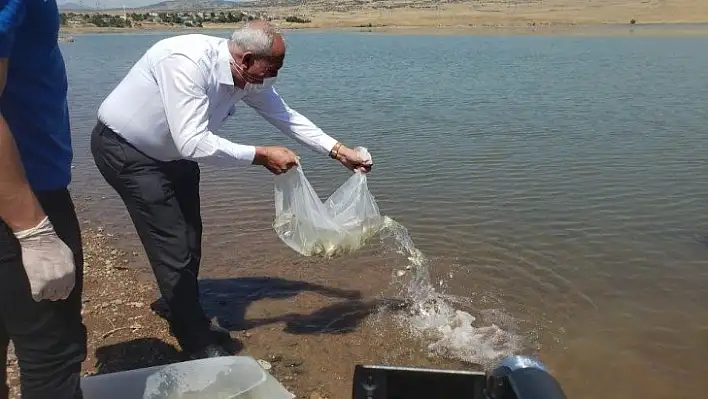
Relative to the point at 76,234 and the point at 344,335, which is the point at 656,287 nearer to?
the point at 344,335

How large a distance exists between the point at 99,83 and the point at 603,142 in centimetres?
1369

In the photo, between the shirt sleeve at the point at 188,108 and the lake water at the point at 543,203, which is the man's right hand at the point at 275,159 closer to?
the shirt sleeve at the point at 188,108

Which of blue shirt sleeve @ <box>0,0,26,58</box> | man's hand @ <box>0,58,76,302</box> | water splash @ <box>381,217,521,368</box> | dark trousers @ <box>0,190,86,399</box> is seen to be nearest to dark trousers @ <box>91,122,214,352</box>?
dark trousers @ <box>0,190,86,399</box>

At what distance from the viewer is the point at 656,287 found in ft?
17.8

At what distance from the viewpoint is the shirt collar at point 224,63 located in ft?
11.7

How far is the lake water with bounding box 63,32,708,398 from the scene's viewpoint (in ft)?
15.6

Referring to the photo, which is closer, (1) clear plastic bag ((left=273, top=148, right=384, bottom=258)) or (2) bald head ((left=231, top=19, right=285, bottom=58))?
(2) bald head ((left=231, top=19, right=285, bottom=58))

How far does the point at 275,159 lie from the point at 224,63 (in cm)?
58

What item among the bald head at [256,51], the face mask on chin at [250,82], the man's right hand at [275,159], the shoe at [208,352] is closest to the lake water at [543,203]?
the shoe at [208,352]

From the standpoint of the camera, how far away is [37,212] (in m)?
2.09

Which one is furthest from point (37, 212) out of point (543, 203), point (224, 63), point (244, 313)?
point (543, 203)

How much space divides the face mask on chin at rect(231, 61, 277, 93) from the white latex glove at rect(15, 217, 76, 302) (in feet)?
5.42

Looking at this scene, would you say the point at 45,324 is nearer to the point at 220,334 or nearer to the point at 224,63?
the point at 224,63

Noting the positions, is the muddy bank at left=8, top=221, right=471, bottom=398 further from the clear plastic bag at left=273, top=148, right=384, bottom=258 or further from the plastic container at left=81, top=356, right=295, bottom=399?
the plastic container at left=81, top=356, right=295, bottom=399
